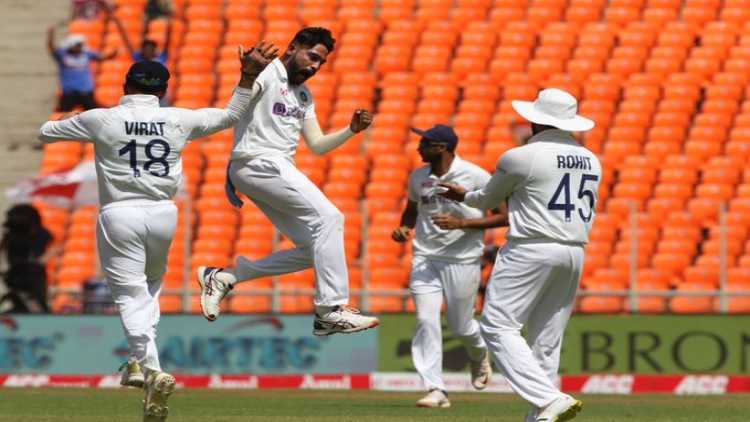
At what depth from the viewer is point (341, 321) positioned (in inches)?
522

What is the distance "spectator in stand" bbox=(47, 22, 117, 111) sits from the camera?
89.6ft

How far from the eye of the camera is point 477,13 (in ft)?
95.2

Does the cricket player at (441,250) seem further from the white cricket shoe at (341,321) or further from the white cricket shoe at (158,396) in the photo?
the white cricket shoe at (158,396)

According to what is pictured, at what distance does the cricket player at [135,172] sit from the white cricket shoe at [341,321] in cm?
138

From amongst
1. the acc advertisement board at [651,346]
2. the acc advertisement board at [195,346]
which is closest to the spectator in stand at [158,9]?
the acc advertisement board at [195,346]

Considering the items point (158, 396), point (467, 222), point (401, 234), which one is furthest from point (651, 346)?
point (158, 396)

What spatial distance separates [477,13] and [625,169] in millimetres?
5140

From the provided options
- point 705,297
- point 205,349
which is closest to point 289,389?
point 205,349

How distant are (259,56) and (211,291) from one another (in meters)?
2.18

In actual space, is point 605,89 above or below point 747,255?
above

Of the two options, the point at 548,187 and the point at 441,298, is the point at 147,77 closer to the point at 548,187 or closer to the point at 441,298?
the point at 548,187

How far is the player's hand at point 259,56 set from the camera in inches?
482

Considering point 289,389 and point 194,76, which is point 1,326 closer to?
point 289,389

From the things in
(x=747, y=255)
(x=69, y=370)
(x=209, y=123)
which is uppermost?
(x=209, y=123)
